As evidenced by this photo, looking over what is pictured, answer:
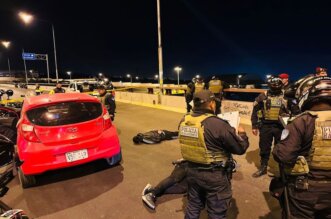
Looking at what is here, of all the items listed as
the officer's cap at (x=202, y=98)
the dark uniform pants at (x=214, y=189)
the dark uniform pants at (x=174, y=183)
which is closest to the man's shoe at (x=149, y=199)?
the dark uniform pants at (x=174, y=183)

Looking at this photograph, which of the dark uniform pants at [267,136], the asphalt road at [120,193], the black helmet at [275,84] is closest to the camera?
the asphalt road at [120,193]

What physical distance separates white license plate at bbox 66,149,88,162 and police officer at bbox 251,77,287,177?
10.6 feet

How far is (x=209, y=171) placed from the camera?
266 cm

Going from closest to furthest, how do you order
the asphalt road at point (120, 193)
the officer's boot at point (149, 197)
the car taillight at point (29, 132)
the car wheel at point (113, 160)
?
the asphalt road at point (120, 193) < the officer's boot at point (149, 197) < the car taillight at point (29, 132) < the car wheel at point (113, 160)

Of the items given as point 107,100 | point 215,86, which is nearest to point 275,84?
point 107,100

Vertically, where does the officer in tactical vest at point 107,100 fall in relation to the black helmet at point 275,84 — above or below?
below

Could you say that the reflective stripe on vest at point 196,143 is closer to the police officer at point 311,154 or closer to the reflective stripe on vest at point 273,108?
the police officer at point 311,154

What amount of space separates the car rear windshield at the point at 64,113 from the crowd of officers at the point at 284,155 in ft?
9.76

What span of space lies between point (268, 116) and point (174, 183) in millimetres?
2157

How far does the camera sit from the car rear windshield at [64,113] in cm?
481

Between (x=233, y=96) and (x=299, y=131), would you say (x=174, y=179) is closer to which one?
(x=299, y=131)

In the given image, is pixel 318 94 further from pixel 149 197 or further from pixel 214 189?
pixel 149 197

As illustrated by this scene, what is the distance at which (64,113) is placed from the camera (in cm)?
505

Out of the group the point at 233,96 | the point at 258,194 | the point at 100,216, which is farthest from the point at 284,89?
the point at 233,96
